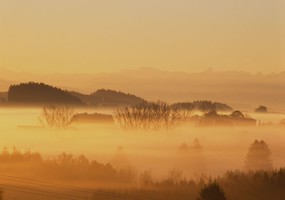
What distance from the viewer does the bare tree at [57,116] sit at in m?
137

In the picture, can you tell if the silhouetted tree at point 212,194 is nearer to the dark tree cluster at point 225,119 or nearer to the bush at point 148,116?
the bush at point 148,116

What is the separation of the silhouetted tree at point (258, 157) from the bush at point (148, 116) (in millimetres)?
15800

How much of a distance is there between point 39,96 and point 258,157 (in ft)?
139

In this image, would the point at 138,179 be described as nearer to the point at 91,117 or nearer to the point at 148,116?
the point at 148,116

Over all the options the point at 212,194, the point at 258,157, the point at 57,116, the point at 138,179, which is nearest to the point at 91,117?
the point at 57,116

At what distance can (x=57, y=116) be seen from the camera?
13800 centimetres

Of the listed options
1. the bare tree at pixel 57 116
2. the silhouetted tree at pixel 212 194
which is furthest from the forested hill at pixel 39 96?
the silhouetted tree at pixel 212 194

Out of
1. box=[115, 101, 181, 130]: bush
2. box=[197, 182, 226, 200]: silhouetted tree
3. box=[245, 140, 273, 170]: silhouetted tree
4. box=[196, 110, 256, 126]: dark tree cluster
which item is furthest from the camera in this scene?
box=[196, 110, 256, 126]: dark tree cluster

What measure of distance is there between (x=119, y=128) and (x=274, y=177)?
58082mm

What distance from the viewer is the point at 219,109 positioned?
146m

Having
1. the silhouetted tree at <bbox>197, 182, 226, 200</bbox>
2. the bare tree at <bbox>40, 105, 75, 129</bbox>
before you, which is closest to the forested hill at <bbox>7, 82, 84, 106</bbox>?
the bare tree at <bbox>40, 105, 75, 129</bbox>

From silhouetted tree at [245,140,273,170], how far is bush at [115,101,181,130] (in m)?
15.8

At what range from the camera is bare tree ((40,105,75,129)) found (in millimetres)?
137375

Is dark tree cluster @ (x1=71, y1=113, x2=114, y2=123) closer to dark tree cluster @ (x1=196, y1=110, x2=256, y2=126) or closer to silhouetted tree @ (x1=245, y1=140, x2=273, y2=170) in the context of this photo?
dark tree cluster @ (x1=196, y1=110, x2=256, y2=126)
